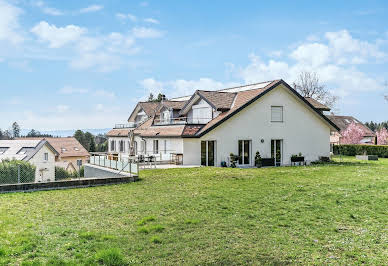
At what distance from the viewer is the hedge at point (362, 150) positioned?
4394cm

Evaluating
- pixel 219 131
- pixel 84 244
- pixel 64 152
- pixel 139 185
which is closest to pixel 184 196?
pixel 139 185

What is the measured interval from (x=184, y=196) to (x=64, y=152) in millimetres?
62542

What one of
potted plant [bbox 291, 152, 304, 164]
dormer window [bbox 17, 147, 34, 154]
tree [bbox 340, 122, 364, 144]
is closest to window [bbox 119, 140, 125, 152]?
dormer window [bbox 17, 147, 34, 154]

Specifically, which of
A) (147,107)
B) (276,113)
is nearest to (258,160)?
(276,113)

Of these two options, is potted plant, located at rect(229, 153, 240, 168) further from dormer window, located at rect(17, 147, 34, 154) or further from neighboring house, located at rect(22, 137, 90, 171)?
neighboring house, located at rect(22, 137, 90, 171)

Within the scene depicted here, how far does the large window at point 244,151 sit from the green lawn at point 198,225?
1185cm

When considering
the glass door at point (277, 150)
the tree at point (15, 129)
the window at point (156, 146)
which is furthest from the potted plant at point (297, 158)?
the tree at point (15, 129)

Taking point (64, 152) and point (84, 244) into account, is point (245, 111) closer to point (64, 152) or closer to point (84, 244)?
point (84, 244)

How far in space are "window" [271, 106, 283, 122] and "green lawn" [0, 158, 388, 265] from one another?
1394cm

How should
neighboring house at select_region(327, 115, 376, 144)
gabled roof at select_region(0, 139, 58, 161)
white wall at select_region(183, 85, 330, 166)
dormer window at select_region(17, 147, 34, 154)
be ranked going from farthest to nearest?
neighboring house at select_region(327, 115, 376, 144) → dormer window at select_region(17, 147, 34, 154) → gabled roof at select_region(0, 139, 58, 161) → white wall at select_region(183, 85, 330, 166)

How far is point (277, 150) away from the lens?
32.1 metres

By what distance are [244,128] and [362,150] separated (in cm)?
2348

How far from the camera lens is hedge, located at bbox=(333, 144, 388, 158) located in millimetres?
43938

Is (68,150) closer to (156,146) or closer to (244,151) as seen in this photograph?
(156,146)
